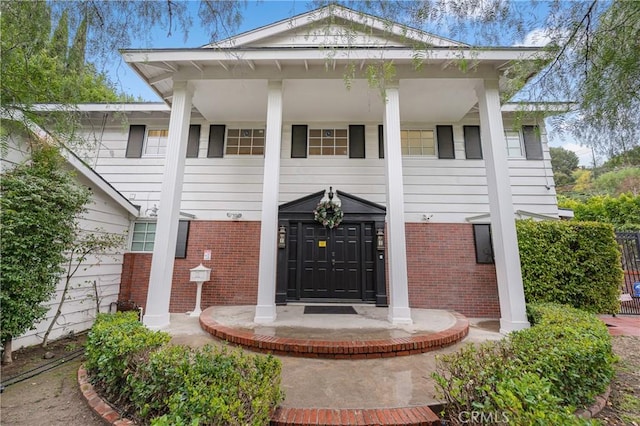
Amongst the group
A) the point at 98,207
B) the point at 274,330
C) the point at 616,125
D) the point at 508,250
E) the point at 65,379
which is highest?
the point at 616,125

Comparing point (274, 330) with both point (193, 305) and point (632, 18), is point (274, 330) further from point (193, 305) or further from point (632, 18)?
point (632, 18)

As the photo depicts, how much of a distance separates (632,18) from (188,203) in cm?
758

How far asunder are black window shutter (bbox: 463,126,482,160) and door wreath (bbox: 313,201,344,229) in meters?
3.66

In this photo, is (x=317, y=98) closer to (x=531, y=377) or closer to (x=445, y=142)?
(x=445, y=142)

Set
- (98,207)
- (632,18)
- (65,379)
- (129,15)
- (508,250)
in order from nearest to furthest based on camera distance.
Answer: (632,18) < (129,15) < (65,379) < (508,250) < (98,207)

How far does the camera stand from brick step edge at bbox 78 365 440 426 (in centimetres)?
208

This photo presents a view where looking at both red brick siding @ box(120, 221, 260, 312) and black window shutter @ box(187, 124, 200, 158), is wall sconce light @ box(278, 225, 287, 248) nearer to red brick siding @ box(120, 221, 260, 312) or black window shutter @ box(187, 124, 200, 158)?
red brick siding @ box(120, 221, 260, 312)

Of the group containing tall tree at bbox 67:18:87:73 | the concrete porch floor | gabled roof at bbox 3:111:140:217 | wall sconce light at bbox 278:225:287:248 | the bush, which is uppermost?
the bush

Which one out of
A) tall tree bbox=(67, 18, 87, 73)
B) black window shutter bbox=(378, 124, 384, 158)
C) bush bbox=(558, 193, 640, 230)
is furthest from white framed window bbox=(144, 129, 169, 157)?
bush bbox=(558, 193, 640, 230)

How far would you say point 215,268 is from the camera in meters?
6.31

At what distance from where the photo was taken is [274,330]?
4.11m

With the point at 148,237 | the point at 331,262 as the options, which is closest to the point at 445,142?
the point at 331,262

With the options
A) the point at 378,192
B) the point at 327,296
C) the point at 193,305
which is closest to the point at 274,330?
the point at 327,296

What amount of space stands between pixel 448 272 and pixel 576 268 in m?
2.23
